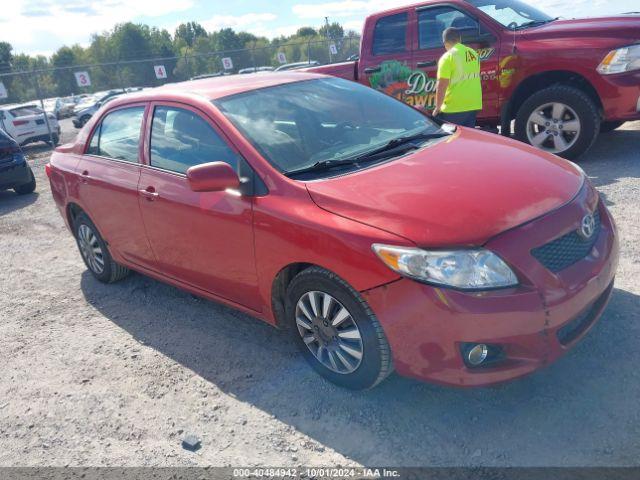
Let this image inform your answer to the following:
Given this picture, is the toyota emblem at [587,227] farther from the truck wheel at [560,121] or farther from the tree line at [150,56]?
the tree line at [150,56]

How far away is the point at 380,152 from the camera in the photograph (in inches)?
136

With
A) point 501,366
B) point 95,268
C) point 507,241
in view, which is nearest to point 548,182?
point 507,241

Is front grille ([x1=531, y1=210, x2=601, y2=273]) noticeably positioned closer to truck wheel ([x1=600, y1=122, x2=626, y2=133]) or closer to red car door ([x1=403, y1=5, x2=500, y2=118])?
red car door ([x1=403, y1=5, x2=500, y2=118])

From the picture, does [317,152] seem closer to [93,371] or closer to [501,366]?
[501,366]

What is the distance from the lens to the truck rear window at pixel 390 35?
7613 mm

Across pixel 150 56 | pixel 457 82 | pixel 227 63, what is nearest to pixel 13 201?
pixel 457 82

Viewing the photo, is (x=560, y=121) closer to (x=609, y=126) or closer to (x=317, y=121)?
(x=609, y=126)

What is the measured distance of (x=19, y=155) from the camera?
9.50 metres

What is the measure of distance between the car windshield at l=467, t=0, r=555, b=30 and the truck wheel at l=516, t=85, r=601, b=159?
1102 mm

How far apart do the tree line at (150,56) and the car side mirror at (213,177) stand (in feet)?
49.6

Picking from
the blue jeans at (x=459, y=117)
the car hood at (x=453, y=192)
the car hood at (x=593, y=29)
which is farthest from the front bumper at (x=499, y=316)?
the car hood at (x=593, y=29)

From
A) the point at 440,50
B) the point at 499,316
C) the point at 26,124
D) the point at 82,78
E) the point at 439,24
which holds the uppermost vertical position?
the point at 82,78

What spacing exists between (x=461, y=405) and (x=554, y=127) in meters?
4.82

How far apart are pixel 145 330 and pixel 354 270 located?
7.21ft
